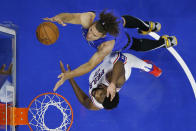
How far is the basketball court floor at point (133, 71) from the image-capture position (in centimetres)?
312

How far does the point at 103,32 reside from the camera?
201 cm

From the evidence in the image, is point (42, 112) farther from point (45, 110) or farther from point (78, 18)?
point (78, 18)

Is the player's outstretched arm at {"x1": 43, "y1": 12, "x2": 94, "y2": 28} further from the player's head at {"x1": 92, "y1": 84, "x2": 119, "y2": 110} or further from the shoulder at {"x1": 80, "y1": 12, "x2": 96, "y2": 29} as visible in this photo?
the player's head at {"x1": 92, "y1": 84, "x2": 119, "y2": 110}

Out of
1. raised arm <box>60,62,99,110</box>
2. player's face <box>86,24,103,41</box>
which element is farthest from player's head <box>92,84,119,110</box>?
player's face <box>86,24,103,41</box>

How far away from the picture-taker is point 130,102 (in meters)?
3.15

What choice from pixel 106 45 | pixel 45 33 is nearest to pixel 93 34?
pixel 106 45

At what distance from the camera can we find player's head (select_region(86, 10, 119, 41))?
6.48 feet

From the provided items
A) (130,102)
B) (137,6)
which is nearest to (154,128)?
(130,102)

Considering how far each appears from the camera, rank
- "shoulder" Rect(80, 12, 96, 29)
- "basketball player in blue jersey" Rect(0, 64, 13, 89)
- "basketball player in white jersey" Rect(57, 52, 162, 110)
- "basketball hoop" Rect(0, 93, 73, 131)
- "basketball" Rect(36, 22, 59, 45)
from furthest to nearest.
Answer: "basketball hoop" Rect(0, 93, 73, 131) → "basketball player in blue jersey" Rect(0, 64, 13, 89) → "basketball" Rect(36, 22, 59, 45) → "basketball player in white jersey" Rect(57, 52, 162, 110) → "shoulder" Rect(80, 12, 96, 29)

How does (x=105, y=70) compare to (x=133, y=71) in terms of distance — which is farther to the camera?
(x=133, y=71)

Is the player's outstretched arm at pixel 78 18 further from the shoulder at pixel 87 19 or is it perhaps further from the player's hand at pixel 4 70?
the player's hand at pixel 4 70

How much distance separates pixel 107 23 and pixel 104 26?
37 mm

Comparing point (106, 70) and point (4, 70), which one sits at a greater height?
point (4, 70)

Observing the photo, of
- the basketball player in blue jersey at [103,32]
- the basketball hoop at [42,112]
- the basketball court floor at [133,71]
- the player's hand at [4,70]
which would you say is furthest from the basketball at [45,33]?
the basketball hoop at [42,112]
